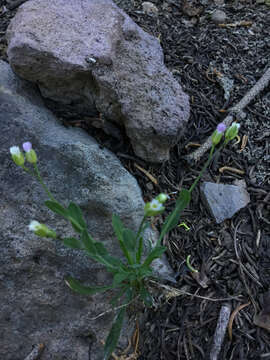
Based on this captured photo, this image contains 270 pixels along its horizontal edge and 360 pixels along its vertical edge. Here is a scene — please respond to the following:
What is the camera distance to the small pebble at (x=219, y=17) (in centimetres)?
301

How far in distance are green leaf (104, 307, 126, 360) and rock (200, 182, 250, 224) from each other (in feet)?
2.68

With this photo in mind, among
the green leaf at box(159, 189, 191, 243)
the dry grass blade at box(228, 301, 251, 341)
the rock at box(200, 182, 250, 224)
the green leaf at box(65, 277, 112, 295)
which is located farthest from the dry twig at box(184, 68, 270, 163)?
the green leaf at box(65, 277, 112, 295)

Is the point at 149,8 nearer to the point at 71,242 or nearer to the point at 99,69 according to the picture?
the point at 99,69

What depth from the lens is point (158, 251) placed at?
1.70 metres

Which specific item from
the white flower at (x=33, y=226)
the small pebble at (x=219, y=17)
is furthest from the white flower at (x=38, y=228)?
the small pebble at (x=219, y=17)

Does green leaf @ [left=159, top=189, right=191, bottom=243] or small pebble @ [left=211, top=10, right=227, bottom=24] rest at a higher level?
small pebble @ [left=211, top=10, right=227, bottom=24]

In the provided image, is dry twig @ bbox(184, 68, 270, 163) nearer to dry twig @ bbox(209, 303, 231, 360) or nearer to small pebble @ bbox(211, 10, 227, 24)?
small pebble @ bbox(211, 10, 227, 24)

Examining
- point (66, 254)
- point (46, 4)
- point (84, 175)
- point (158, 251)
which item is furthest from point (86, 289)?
point (46, 4)

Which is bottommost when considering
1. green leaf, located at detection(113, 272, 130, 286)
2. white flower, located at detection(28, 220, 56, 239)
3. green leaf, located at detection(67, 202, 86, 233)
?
green leaf, located at detection(113, 272, 130, 286)

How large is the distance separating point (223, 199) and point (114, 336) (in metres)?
1.01

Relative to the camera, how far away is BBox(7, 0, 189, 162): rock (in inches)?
82.0

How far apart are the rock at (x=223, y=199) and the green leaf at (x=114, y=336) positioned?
816 mm

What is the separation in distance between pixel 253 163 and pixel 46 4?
1.65 meters

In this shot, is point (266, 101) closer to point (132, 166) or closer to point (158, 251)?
point (132, 166)
